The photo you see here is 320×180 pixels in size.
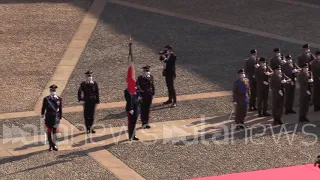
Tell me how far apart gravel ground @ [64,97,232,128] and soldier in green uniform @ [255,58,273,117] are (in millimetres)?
921

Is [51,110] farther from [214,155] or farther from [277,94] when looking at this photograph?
[277,94]

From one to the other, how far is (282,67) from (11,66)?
9.25 meters

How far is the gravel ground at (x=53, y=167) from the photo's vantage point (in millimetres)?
19844

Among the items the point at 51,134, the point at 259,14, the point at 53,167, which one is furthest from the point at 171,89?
the point at 259,14

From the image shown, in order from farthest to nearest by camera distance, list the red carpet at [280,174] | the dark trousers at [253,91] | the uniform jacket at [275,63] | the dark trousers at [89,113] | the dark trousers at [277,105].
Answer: the uniform jacket at [275,63]
the dark trousers at [253,91]
the dark trousers at [277,105]
the dark trousers at [89,113]
the red carpet at [280,174]

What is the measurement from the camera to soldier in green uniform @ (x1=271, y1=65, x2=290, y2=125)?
77.3ft

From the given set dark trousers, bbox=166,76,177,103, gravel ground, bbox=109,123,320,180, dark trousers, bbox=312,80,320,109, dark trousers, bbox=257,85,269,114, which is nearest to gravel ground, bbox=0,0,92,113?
dark trousers, bbox=166,76,177,103

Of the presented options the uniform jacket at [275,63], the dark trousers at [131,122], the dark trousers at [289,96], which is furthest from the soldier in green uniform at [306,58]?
the dark trousers at [131,122]

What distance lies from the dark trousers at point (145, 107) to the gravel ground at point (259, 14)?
35.2 ft

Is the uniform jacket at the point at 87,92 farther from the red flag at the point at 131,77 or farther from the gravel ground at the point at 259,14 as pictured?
the gravel ground at the point at 259,14

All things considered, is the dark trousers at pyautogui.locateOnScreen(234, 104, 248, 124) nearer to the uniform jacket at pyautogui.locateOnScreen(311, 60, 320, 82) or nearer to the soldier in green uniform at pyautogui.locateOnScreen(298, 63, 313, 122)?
the soldier in green uniform at pyautogui.locateOnScreen(298, 63, 313, 122)

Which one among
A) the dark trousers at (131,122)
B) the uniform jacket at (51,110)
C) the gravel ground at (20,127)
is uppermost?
the uniform jacket at (51,110)

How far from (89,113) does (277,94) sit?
489 centimetres

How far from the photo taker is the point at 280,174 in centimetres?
2006
